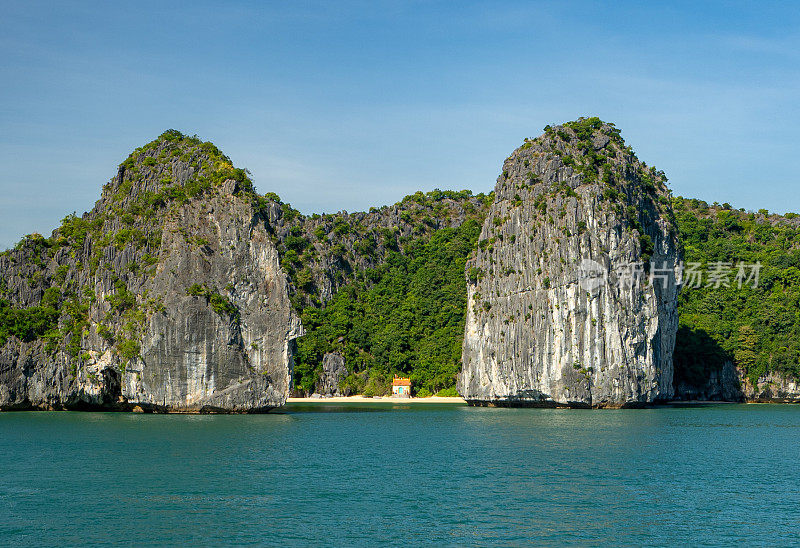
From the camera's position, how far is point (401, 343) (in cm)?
12638

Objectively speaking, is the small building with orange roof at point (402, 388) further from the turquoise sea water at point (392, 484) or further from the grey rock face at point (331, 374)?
the turquoise sea water at point (392, 484)

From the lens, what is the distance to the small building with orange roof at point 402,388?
393ft

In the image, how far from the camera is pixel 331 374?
130625 millimetres

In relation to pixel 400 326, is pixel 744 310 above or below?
above

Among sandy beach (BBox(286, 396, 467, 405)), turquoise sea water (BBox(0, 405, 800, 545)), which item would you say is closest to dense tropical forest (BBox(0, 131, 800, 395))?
sandy beach (BBox(286, 396, 467, 405))

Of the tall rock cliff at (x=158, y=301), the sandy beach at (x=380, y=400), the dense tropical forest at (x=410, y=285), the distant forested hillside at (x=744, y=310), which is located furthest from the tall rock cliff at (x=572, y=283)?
the tall rock cliff at (x=158, y=301)

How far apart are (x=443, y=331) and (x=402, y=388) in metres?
10.5

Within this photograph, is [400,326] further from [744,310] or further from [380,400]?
[744,310]

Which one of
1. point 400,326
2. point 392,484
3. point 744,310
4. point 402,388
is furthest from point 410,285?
point 392,484

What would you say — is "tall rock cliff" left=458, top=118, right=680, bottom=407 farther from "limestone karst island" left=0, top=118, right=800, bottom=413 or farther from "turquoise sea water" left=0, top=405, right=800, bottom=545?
"turquoise sea water" left=0, top=405, right=800, bottom=545

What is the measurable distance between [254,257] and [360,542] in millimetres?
51174

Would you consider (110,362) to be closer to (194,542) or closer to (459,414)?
(459,414)

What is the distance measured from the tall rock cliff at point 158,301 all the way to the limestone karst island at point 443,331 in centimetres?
18

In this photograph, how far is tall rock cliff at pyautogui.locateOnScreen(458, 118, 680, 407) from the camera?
283ft
